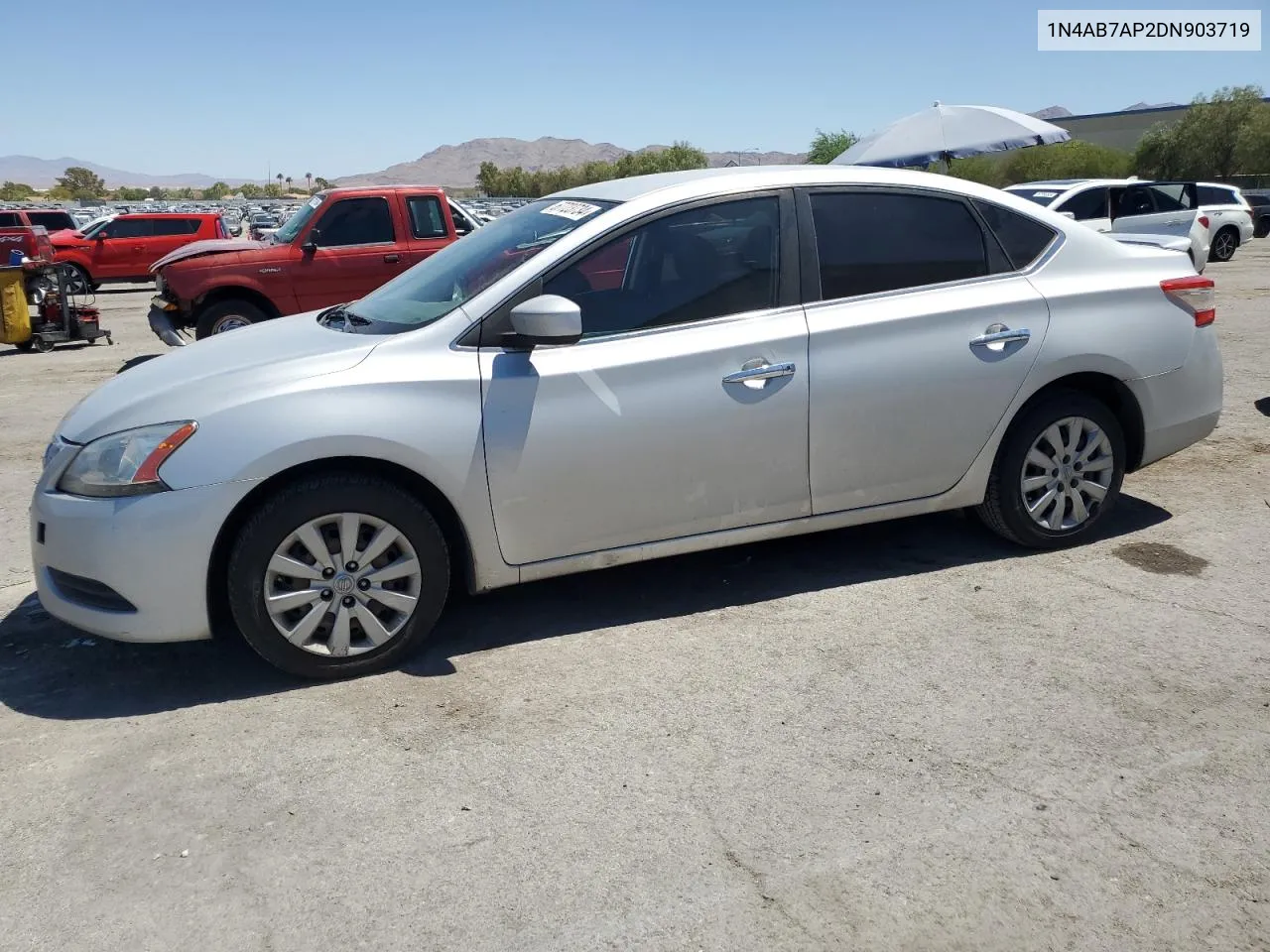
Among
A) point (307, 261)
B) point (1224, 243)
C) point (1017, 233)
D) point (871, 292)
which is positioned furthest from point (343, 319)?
point (1224, 243)

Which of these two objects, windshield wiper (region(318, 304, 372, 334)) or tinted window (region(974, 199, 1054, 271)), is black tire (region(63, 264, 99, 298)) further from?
tinted window (region(974, 199, 1054, 271))

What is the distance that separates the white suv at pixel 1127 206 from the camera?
16641 millimetres

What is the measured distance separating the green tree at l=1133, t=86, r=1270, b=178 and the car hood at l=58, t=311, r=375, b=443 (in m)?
57.3

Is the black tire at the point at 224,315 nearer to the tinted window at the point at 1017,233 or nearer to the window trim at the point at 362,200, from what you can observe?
the window trim at the point at 362,200

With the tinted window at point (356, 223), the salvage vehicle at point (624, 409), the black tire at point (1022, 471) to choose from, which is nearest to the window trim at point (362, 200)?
the tinted window at point (356, 223)

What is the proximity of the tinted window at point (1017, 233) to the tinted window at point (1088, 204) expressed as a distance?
12.9m

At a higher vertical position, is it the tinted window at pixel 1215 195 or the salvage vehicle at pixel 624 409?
the tinted window at pixel 1215 195

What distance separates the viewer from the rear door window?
11.9 metres

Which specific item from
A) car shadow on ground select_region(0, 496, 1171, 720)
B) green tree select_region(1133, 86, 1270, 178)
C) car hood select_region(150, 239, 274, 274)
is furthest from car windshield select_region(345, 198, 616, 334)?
green tree select_region(1133, 86, 1270, 178)

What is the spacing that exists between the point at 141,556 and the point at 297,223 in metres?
8.86

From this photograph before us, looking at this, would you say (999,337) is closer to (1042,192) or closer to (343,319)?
(343,319)

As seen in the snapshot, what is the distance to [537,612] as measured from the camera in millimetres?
4613

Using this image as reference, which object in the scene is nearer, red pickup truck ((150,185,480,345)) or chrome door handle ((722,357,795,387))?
chrome door handle ((722,357,795,387))

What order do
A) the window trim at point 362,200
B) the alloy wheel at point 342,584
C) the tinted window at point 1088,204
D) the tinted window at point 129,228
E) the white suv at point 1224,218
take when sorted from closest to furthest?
the alloy wheel at point 342,584, the window trim at point 362,200, the tinted window at point 1088,204, the white suv at point 1224,218, the tinted window at point 129,228
